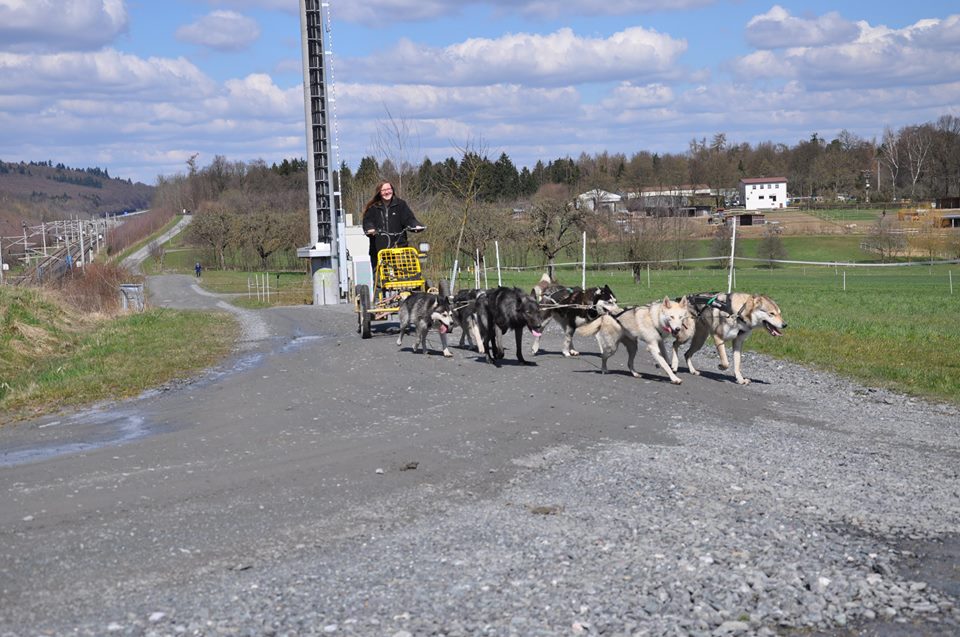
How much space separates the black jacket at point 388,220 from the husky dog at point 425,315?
233 cm

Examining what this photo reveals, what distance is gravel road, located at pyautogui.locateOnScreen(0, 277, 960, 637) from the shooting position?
213 inches

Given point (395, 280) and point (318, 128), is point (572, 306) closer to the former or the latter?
point (395, 280)

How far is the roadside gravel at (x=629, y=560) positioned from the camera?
5297mm

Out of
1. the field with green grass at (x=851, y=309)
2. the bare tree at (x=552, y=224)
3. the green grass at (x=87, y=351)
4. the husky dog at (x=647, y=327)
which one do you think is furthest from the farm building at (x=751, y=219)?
the husky dog at (x=647, y=327)

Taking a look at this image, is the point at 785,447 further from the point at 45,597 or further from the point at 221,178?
the point at 221,178

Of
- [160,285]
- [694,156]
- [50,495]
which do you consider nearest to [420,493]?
[50,495]

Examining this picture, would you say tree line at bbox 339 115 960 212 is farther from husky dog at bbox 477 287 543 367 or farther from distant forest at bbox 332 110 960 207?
husky dog at bbox 477 287 543 367

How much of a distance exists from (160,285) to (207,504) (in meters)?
70.2

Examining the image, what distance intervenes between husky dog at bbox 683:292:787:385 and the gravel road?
1671mm

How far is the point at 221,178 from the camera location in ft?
558

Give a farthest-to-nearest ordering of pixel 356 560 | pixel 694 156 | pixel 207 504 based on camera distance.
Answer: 1. pixel 694 156
2. pixel 207 504
3. pixel 356 560

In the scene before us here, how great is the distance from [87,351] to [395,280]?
6.81 meters

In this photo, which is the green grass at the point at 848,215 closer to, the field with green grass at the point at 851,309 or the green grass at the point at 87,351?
the field with green grass at the point at 851,309

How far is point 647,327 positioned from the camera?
13.9 m
